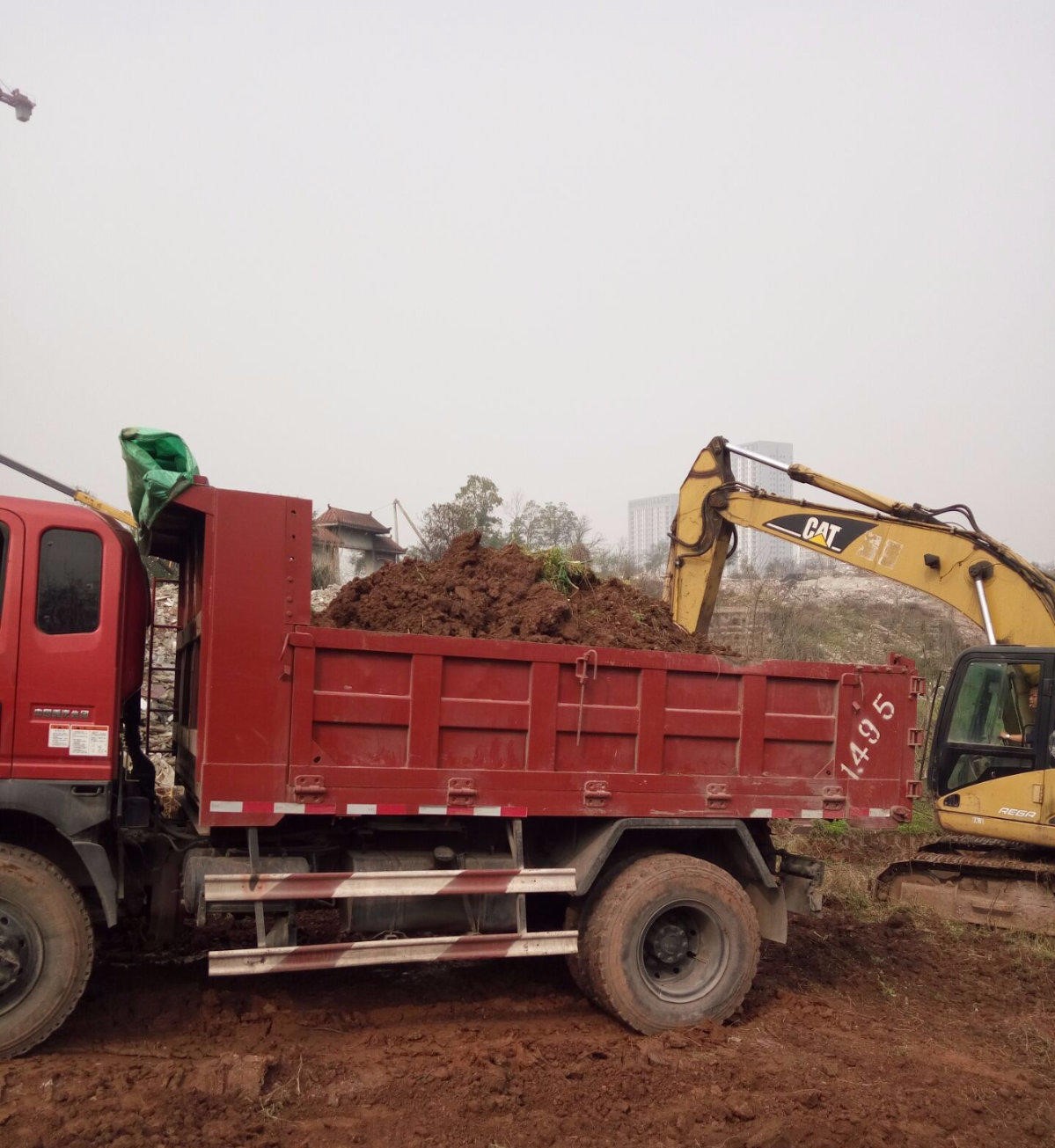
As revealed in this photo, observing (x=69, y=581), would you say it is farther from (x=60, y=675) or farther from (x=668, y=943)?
(x=668, y=943)

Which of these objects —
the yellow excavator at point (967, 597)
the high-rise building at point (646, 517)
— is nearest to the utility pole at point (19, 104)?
the yellow excavator at point (967, 597)

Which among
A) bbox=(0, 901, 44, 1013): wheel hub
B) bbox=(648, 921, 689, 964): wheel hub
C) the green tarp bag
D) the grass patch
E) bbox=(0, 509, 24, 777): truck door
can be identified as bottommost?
bbox=(648, 921, 689, 964): wheel hub

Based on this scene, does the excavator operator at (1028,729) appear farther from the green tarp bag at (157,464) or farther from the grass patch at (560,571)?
the green tarp bag at (157,464)

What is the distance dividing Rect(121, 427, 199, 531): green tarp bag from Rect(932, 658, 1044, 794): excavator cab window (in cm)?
673

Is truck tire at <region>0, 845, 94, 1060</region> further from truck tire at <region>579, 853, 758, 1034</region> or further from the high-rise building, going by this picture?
the high-rise building

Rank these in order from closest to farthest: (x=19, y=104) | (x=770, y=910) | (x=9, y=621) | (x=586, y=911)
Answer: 1. (x=9, y=621)
2. (x=586, y=911)
3. (x=770, y=910)
4. (x=19, y=104)

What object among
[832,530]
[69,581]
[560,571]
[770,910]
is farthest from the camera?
[832,530]

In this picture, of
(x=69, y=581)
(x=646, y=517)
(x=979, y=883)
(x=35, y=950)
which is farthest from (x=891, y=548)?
(x=646, y=517)

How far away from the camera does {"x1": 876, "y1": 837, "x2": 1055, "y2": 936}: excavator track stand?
8289 millimetres

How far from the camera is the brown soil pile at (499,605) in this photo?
5.62m

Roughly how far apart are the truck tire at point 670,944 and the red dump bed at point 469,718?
403 mm

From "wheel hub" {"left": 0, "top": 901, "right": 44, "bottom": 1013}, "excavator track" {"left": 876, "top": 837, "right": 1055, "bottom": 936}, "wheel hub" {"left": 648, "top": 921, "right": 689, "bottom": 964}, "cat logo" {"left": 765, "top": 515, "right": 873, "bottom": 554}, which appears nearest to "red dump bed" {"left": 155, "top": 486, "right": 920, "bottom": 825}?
"wheel hub" {"left": 648, "top": 921, "right": 689, "bottom": 964}

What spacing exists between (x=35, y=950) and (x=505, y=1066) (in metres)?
2.24

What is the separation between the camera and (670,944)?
18.9 feet
